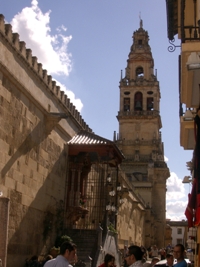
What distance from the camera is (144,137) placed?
177ft

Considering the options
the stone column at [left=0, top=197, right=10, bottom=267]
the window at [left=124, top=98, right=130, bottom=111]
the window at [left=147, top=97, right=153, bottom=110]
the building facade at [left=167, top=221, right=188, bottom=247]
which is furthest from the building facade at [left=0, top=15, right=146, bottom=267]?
the building facade at [left=167, top=221, right=188, bottom=247]

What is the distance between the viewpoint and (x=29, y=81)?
48.6ft

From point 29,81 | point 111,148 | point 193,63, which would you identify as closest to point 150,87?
point 111,148

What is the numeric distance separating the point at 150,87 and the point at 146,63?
3.64 m

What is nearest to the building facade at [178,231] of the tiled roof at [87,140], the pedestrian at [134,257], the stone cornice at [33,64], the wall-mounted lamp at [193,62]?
the tiled roof at [87,140]

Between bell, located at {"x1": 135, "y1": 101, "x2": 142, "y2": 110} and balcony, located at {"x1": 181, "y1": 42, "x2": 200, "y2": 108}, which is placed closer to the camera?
balcony, located at {"x1": 181, "y1": 42, "x2": 200, "y2": 108}

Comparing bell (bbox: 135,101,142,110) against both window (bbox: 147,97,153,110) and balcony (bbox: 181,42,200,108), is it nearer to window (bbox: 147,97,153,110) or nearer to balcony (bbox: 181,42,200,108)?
window (bbox: 147,97,153,110)

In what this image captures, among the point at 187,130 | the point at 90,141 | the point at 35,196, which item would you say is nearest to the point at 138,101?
the point at 90,141

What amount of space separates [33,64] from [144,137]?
39684 mm

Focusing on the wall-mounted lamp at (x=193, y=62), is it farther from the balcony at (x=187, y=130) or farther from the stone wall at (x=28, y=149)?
the stone wall at (x=28, y=149)

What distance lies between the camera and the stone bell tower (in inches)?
2041

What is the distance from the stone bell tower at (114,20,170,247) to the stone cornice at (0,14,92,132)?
32205 millimetres

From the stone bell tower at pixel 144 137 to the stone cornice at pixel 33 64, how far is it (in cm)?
3220

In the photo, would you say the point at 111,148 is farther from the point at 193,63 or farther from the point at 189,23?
the point at 193,63
